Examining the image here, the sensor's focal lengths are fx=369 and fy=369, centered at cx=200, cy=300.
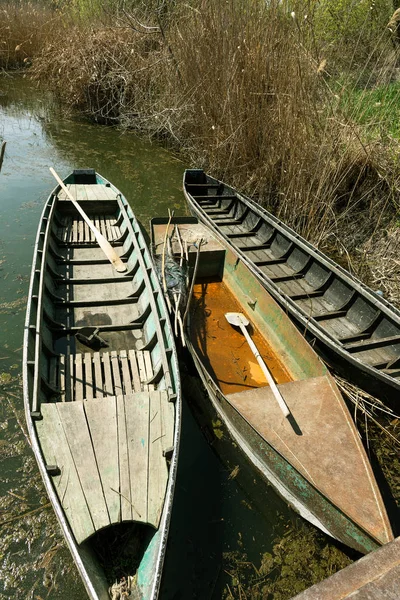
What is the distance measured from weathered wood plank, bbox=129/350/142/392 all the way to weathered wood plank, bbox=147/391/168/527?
47 centimetres

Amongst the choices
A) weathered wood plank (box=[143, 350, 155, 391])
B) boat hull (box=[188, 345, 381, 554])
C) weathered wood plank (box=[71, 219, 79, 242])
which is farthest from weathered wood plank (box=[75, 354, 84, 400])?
weathered wood plank (box=[71, 219, 79, 242])

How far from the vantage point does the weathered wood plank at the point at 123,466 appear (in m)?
3.03

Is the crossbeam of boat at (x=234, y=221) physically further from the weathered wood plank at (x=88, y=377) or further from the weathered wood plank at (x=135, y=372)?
the weathered wood plank at (x=88, y=377)

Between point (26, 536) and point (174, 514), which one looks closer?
point (26, 536)

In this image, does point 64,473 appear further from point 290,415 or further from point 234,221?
point 234,221

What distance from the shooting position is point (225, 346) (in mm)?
5688

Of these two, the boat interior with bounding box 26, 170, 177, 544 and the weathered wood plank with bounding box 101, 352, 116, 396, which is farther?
the weathered wood plank with bounding box 101, 352, 116, 396

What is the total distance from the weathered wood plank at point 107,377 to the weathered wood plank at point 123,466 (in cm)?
49

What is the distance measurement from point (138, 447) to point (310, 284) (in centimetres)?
444

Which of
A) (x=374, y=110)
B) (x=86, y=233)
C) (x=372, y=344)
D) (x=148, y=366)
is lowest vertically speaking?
(x=148, y=366)

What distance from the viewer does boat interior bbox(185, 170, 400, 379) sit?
520cm

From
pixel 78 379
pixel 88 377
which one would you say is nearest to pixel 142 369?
pixel 88 377

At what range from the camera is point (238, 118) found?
880 centimetres

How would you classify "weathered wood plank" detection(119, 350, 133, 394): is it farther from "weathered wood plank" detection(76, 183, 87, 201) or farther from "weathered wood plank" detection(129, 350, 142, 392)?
"weathered wood plank" detection(76, 183, 87, 201)
